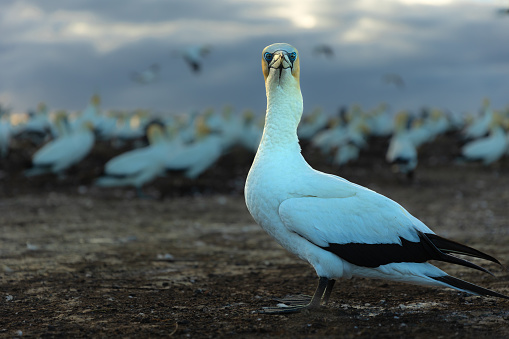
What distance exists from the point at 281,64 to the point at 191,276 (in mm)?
2686

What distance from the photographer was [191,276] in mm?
6094

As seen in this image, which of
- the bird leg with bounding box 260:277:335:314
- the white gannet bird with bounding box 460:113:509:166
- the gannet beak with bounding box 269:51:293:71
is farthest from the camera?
the white gannet bird with bounding box 460:113:509:166

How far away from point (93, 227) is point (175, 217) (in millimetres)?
1786

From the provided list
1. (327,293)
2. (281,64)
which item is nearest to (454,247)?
(327,293)

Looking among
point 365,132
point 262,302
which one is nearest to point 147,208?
point 262,302

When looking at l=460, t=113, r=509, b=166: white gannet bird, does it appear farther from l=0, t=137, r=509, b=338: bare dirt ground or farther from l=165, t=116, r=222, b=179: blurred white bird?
l=165, t=116, r=222, b=179: blurred white bird

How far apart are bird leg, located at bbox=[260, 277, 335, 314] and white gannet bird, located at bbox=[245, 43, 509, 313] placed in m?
0.02

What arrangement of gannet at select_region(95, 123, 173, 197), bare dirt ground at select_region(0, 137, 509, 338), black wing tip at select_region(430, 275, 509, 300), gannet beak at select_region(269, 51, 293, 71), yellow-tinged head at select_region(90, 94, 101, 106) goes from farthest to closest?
yellow-tinged head at select_region(90, 94, 101, 106) → gannet at select_region(95, 123, 173, 197) → gannet beak at select_region(269, 51, 293, 71) → bare dirt ground at select_region(0, 137, 509, 338) → black wing tip at select_region(430, 275, 509, 300)

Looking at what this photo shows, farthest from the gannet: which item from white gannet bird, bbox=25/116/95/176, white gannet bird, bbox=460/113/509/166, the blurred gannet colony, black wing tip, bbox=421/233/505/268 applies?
white gannet bird, bbox=460/113/509/166

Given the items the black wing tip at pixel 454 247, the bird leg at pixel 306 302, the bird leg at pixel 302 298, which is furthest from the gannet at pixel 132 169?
the black wing tip at pixel 454 247

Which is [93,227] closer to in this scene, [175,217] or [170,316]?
[175,217]

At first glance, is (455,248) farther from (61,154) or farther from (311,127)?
(311,127)

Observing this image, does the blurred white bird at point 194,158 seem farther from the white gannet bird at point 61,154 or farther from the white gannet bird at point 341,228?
the white gannet bird at point 341,228

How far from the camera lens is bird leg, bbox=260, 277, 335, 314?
14.5ft
